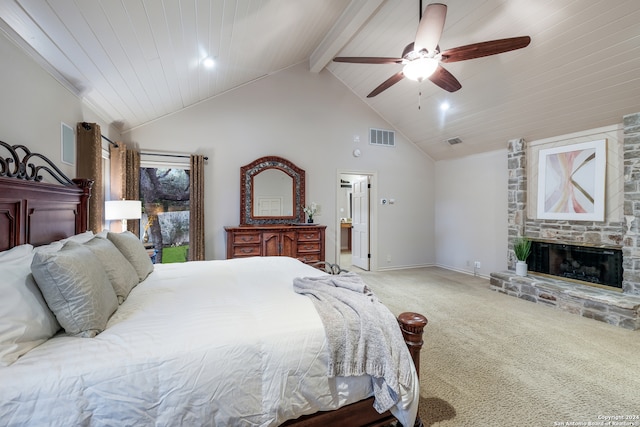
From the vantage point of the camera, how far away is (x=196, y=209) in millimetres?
4355

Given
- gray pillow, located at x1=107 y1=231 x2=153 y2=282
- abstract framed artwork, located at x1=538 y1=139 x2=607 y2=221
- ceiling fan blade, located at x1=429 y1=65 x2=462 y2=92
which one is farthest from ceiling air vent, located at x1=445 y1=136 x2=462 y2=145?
→ gray pillow, located at x1=107 y1=231 x2=153 y2=282

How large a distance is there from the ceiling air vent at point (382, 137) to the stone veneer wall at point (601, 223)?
2043mm

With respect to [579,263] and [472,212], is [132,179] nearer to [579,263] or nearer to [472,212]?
[472,212]

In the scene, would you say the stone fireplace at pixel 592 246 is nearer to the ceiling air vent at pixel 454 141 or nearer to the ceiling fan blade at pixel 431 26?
the ceiling air vent at pixel 454 141

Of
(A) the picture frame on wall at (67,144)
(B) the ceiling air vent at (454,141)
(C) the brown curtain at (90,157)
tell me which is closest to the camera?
(A) the picture frame on wall at (67,144)

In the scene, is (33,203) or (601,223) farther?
(601,223)

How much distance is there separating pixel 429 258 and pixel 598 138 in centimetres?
342

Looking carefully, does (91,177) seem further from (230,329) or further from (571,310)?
(571,310)

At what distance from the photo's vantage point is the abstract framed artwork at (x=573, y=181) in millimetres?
3695

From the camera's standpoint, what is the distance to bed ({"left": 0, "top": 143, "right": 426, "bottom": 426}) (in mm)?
997

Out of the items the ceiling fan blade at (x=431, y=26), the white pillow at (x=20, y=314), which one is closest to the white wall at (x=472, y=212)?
the ceiling fan blade at (x=431, y=26)

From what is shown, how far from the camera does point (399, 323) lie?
154 centimetres

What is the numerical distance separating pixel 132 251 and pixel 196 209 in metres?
2.24

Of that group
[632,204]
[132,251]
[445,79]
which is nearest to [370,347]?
[132,251]
